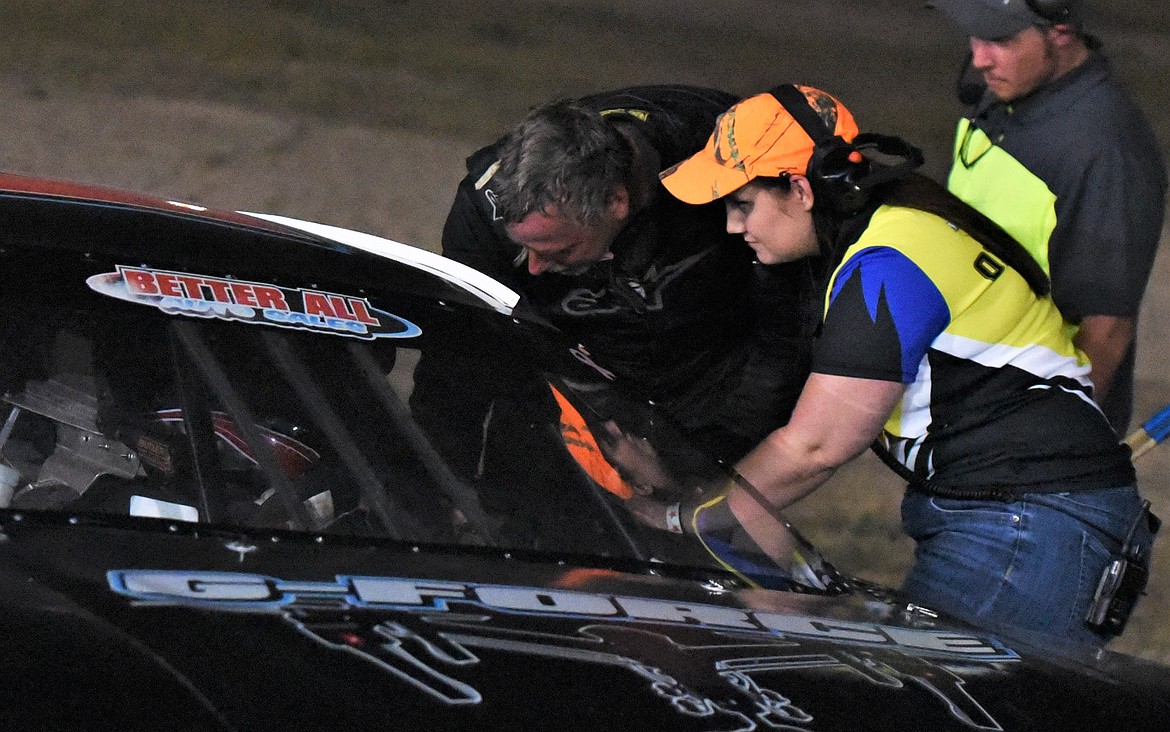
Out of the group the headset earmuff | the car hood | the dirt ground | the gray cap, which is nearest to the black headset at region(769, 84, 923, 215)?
the headset earmuff

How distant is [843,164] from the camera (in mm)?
2270

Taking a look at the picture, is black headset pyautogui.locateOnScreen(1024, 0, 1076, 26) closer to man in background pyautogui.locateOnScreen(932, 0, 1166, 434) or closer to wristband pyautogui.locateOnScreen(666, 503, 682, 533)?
man in background pyautogui.locateOnScreen(932, 0, 1166, 434)

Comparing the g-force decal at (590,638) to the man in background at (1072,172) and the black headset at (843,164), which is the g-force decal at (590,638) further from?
the man in background at (1072,172)

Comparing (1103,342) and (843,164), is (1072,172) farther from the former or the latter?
(843,164)

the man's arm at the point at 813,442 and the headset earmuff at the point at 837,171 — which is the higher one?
the headset earmuff at the point at 837,171

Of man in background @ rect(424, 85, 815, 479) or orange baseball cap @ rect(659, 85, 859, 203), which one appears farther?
man in background @ rect(424, 85, 815, 479)

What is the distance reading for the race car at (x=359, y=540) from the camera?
1.45 meters

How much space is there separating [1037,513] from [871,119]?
4.33 metres

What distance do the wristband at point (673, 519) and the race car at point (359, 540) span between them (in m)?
0.03

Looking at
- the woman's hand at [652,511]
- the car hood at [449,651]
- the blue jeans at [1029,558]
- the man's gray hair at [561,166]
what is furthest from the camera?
the man's gray hair at [561,166]

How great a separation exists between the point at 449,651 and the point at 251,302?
2.58ft

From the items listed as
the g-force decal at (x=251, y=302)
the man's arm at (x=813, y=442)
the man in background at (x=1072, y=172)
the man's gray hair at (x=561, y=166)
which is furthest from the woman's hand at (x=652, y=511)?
the man in background at (x=1072, y=172)

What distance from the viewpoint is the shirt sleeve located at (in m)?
2.18

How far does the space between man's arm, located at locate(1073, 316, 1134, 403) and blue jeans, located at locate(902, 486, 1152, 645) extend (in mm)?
506
